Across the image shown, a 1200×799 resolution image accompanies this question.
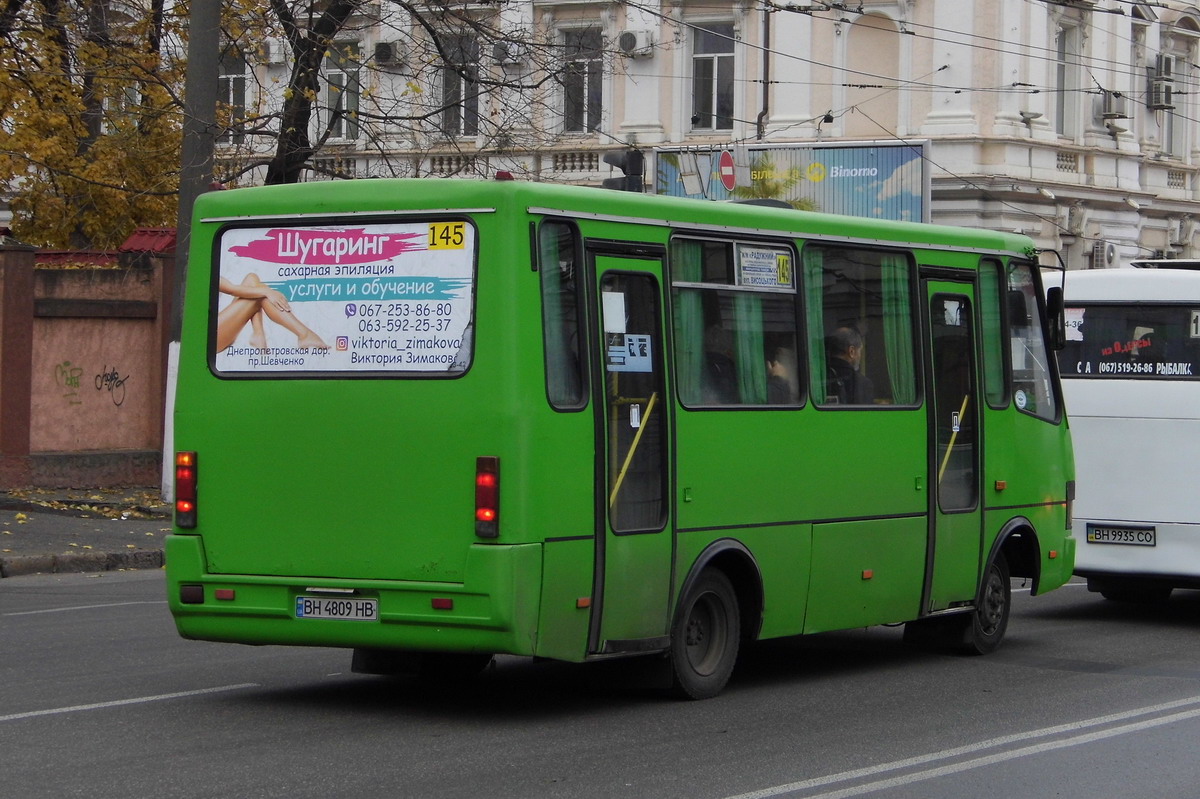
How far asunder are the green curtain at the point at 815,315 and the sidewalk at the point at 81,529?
9075 mm

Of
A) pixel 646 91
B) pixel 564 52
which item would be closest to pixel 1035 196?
pixel 646 91

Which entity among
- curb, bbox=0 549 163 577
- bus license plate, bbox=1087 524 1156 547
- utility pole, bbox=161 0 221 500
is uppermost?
utility pole, bbox=161 0 221 500

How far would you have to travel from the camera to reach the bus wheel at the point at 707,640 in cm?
972

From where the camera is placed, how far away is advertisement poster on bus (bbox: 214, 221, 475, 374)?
8789mm

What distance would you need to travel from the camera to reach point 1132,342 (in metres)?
14.8

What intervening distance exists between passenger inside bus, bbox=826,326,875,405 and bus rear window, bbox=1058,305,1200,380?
4.51m

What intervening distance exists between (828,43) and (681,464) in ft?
101

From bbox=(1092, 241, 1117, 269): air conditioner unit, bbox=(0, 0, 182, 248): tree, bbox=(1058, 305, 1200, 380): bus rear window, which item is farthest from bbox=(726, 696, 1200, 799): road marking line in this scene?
bbox=(1092, 241, 1117, 269): air conditioner unit

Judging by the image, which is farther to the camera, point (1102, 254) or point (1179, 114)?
point (1179, 114)

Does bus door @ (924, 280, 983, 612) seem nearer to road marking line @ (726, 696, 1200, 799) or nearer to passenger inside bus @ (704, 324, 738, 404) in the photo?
road marking line @ (726, 696, 1200, 799)

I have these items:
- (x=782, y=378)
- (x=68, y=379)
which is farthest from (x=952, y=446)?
(x=68, y=379)

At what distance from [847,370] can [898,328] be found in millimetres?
613

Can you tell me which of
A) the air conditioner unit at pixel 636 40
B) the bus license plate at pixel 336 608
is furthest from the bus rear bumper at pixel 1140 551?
the air conditioner unit at pixel 636 40

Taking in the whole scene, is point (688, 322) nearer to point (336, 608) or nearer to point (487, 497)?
point (487, 497)
